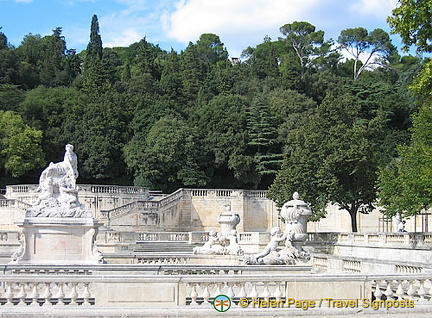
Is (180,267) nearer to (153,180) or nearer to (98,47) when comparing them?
(153,180)

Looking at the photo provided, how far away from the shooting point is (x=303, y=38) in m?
84.6

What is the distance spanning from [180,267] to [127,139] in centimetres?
4157

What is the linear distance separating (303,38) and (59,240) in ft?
227

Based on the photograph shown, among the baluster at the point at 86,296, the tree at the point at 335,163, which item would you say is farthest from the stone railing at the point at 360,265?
the tree at the point at 335,163

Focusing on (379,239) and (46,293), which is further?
(379,239)

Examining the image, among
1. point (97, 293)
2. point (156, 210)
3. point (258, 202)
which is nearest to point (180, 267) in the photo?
point (97, 293)

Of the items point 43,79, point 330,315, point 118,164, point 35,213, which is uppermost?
point 43,79

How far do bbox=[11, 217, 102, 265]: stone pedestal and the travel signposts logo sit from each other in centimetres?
848

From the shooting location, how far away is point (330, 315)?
11414 mm

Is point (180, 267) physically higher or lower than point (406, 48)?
lower

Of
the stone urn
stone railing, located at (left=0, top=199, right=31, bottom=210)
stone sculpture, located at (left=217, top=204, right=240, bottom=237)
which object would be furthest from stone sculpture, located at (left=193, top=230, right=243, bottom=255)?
stone railing, located at (left=0, top=199, right=31, bottom=210)

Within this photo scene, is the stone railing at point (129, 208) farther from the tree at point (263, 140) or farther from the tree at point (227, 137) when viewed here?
the tree at point (263, 140)

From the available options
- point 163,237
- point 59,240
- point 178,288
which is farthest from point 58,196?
point 163,237

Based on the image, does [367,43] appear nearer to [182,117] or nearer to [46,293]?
[182,117]
